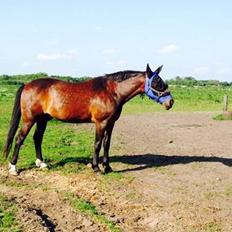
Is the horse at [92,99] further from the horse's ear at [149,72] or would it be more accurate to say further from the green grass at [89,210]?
the green grass at [89,210]

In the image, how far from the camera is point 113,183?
8.96 meters

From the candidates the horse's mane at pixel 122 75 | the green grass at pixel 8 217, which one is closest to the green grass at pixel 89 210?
the green grass at pixel 8 217

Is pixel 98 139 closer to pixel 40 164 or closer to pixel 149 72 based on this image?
pixel 40 164

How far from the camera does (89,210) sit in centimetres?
721

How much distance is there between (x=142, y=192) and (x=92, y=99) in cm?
227

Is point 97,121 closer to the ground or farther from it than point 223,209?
farther from it

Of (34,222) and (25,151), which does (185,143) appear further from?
(34,222)

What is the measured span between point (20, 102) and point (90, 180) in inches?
88.7

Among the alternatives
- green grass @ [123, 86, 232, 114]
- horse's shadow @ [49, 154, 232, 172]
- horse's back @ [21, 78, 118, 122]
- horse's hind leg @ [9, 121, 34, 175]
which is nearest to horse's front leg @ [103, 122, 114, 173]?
horse's back @ [21, 78, 118, 122]

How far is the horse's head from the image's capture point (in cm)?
949

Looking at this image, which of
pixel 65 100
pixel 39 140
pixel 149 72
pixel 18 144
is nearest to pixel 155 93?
pixel 149 72

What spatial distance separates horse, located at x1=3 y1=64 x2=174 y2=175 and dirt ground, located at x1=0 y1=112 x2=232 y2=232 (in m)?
0.81

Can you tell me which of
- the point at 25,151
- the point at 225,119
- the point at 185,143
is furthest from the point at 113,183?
the point at 225,119

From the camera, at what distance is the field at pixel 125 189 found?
6.77m
